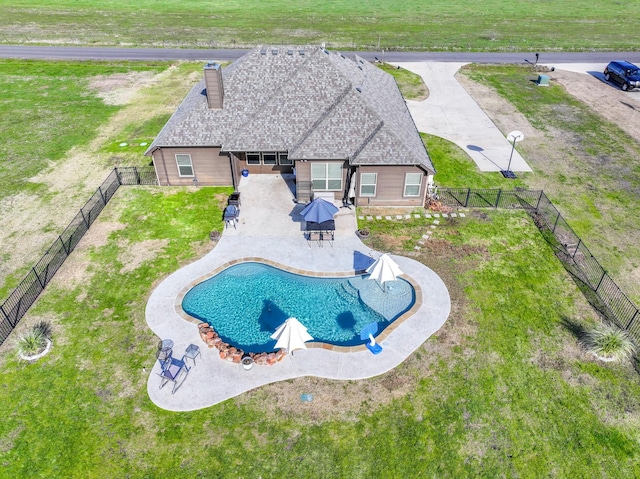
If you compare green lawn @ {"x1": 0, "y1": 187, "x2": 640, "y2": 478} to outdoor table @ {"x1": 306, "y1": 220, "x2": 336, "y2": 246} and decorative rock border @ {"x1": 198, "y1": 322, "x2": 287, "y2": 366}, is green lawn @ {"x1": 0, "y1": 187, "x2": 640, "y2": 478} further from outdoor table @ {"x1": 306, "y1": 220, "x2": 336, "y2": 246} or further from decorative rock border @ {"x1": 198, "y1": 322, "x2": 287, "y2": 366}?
outdoor table @ {"x1": 306, "y1": 220, "x2": 336, "y2": 246}

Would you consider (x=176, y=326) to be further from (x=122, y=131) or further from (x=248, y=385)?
(x=122, y=131)

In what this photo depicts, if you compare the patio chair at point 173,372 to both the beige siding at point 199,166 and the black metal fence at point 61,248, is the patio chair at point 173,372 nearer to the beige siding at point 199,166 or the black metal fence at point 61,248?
the black metal fence at point 61,248

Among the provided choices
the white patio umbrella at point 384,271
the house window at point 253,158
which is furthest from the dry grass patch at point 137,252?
the white patio umbrella at point 384,271

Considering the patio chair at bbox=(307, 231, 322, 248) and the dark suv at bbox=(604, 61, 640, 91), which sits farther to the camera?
the dark suv at bbox=(604, 61, 640, 91)

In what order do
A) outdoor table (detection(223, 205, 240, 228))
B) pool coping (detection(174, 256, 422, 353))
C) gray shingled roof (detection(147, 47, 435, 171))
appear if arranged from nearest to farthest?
pool coping (detection(174, 256, 422, 353))
outdoor table (detection(223, 205, 240, 228))
gray shingled roof (detection(147, 47, 435, 171))

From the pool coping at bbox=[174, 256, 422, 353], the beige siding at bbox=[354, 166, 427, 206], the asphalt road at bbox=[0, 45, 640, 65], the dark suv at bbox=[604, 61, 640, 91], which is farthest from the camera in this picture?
the asphalt road at bbox=[0, 45, 640, 65]

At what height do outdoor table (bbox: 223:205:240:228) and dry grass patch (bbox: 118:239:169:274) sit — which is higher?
outdoor table (bbox: 223:205:240:228)

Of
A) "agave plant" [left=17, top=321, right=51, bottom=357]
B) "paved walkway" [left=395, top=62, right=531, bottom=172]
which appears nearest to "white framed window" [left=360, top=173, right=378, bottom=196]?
"paved walkway" [left=395, top=62, right=531, bottom=172]

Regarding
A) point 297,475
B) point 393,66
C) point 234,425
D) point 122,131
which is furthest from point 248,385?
point 393,66
